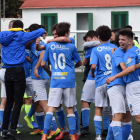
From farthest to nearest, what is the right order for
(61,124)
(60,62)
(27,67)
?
(27,67) → (61,124) → (60,62)

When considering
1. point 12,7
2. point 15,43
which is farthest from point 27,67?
point 12,7

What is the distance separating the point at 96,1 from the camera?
1059 inches

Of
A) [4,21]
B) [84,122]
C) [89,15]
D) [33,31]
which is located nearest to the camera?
[33,31]

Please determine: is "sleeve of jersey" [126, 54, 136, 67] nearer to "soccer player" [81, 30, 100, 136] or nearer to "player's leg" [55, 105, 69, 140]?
"soccer player" [81, 30, 100, 136]

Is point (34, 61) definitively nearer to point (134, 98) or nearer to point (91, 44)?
point (91, 44)

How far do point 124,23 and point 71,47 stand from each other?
22697 millimetres

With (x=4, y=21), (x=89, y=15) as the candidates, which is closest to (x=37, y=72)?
(x=89, y=15)

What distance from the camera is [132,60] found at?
4898 mm

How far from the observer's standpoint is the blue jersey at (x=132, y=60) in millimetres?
4902

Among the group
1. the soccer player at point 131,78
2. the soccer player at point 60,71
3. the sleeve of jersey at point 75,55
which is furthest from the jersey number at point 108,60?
the soccer player at point 131,78

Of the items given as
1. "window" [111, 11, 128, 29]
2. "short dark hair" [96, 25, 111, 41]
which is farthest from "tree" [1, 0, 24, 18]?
"short dark hair" [96, 25, 111, 41]

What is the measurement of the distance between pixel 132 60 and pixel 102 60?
1.01 m

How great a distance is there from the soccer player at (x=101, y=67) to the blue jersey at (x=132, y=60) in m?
0.86

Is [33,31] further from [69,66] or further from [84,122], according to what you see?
[84,122]
